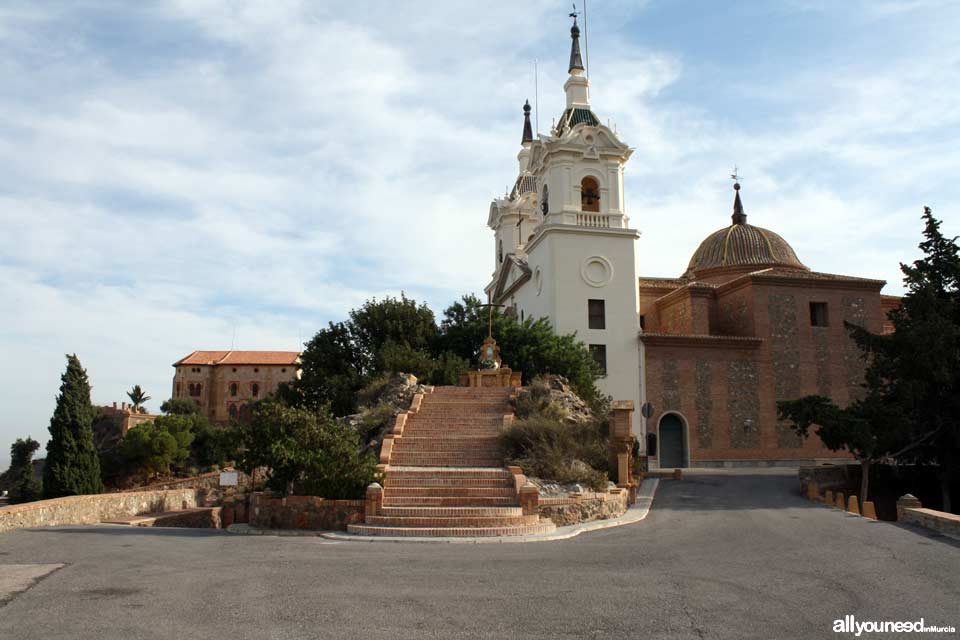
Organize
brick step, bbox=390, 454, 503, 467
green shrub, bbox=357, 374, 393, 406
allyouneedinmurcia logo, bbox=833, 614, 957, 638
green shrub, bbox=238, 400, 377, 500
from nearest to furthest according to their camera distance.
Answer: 1. allyouneedinmurcia logo, bbox=833, 614, 957, 638
2. green shrub, bbox=238, 400, 377, 500
3. brick step, bbox=390, 454, 503, 467
4. green shrub, bbox=357, 374, 393, 406

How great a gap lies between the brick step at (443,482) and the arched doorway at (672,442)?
20.0 metres

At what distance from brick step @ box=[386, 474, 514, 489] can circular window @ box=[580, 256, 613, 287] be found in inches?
857

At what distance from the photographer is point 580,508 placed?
15.2 meters

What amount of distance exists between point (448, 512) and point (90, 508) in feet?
32.0

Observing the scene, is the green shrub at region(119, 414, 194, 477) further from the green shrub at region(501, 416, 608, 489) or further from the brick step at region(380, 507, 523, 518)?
the brick step at region(380, 507, 523, 518)

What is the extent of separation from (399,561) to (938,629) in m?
6.04

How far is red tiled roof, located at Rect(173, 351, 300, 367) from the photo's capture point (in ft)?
316

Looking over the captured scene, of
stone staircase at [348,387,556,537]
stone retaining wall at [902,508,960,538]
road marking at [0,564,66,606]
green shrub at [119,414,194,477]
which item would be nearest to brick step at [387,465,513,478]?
stone staircase at [348,387,556,537]

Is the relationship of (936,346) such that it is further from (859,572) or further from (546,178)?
(546,178)

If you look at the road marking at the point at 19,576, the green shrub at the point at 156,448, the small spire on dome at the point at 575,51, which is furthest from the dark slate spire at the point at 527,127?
the road marking at the point at 19,576

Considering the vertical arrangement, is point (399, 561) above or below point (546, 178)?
below

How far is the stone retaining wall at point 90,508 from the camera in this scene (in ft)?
47.2

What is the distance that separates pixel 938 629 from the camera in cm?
671

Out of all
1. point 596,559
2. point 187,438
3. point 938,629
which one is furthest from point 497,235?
point 938,629
